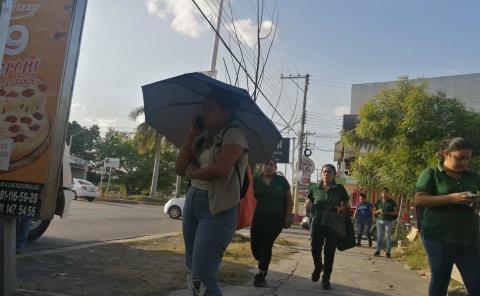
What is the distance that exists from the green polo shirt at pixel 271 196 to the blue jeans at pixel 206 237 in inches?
134

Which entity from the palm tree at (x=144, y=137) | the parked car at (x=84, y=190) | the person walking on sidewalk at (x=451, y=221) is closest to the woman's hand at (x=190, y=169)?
the person walking on sidewalk at (x=451, y=221)

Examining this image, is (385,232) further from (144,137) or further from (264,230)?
(144,137)

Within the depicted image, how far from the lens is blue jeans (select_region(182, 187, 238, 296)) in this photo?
132 inches

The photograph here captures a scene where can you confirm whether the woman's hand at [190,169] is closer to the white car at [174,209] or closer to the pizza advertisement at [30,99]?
the pizza advertisement at [30,99]

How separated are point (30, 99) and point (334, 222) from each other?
163 inches

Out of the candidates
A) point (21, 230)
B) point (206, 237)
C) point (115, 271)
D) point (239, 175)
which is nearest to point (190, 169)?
point (239, 175)

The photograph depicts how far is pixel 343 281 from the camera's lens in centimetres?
778

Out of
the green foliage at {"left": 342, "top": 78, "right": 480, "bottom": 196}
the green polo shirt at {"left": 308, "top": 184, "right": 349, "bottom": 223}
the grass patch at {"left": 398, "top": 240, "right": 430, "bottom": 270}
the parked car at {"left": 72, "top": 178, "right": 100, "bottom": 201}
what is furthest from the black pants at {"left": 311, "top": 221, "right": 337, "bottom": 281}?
the parked car at {"left": 72, "top": 178, "right": 100, "bottom": 201}

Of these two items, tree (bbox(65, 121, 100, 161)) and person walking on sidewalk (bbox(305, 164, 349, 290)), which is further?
tree (bbox(65, 121, 100, 161))

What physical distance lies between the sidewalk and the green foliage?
4898 mm

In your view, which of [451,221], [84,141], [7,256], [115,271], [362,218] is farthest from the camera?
[84,141]

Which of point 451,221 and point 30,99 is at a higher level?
point 30,99

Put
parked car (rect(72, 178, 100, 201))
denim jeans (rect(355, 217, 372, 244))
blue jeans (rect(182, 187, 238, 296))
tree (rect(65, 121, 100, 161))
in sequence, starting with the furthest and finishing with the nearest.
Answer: tree (rect(65, 121, 100, 161)), parked car (rect(72, 178, 100, 201)), denim jeans (rect(355, 217, 372, 244)), blue jeans (rect(182, 187, 238, 296))

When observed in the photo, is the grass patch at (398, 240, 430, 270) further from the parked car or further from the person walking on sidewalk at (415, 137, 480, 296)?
the parked car
